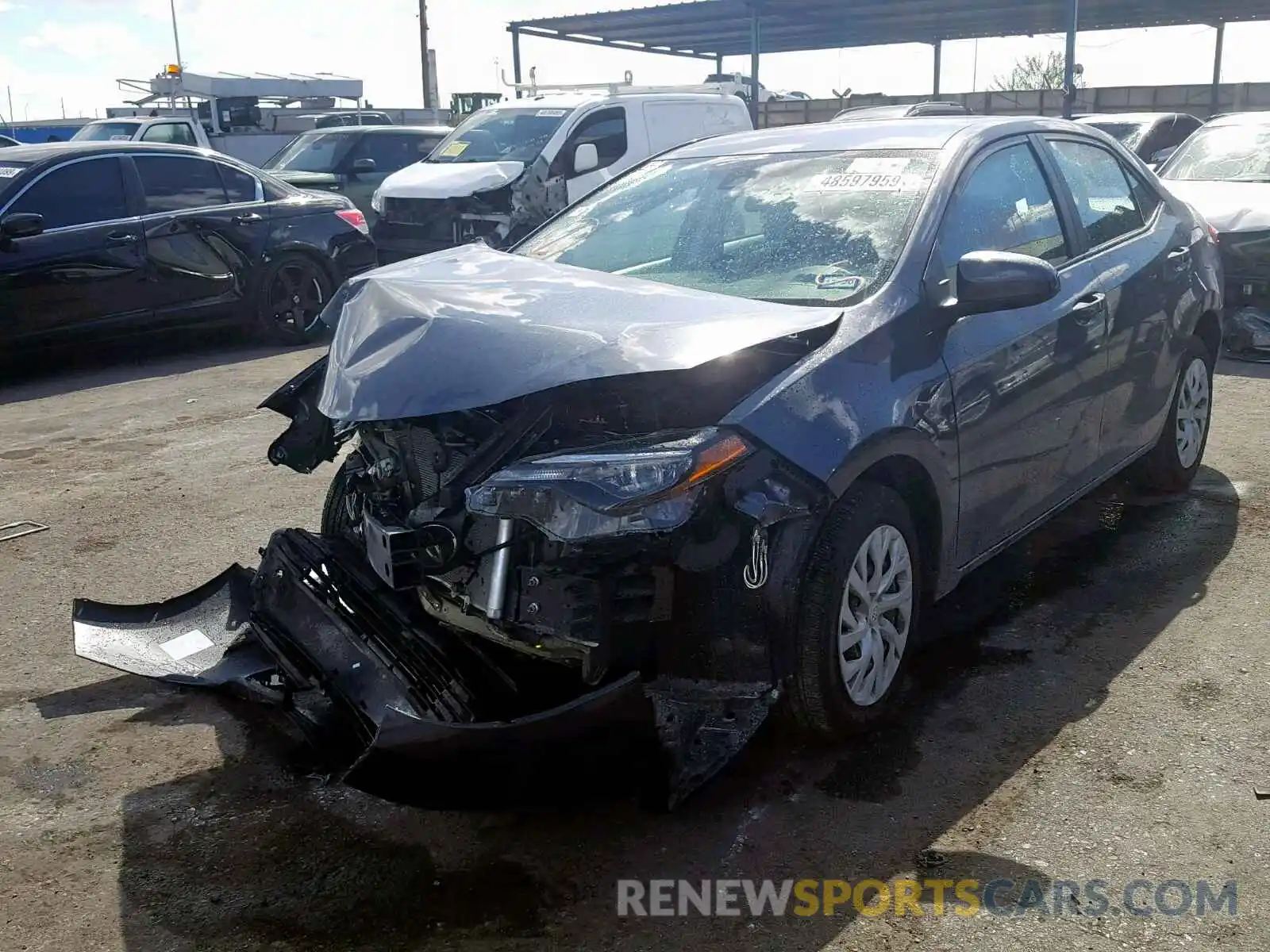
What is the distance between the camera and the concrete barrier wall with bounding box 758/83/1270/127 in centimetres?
2355

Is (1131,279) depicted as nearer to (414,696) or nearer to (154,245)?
(414,696)

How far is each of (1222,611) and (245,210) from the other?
795 centimetres

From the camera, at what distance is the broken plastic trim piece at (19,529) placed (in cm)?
527

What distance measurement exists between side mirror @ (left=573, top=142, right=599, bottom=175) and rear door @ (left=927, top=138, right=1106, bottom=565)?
8.18 meters

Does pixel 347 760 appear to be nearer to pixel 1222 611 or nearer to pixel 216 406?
pixel 1222 611

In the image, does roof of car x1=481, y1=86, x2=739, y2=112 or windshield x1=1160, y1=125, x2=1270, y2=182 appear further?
roof of car x1=481, y1=86, x2=739, y2=112

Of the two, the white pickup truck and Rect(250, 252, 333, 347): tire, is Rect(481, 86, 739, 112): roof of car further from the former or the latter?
the white pickup truck

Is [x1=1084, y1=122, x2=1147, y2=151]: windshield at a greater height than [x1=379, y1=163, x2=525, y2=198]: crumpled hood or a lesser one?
greater

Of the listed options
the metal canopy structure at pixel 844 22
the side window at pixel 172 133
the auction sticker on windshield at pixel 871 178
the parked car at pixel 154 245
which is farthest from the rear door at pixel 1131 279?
the metal canopy structure at pixel 844 22

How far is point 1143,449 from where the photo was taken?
5035mm

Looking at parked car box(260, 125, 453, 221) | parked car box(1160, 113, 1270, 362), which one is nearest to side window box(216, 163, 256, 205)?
parked car box(260, 125, 453, 221)

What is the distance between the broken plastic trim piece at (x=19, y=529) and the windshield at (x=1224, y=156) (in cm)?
911

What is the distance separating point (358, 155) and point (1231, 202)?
10.1 metres

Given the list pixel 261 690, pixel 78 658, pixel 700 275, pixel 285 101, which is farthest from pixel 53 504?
pixel 285 101
